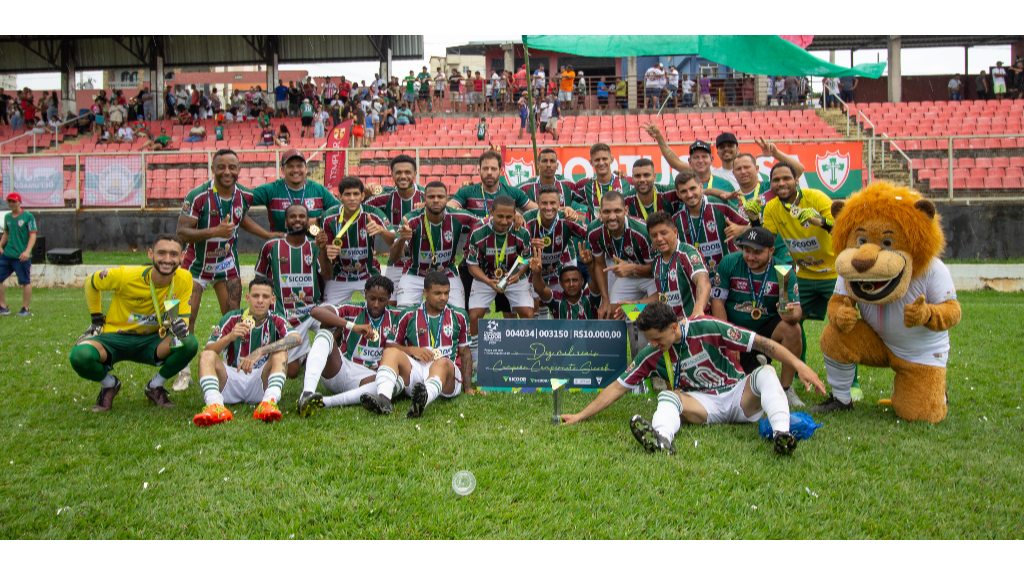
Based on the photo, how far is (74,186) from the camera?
1819 cm

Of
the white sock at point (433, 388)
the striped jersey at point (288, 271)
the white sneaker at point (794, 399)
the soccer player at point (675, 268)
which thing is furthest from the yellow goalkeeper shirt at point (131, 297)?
the white sneaker at point (794, 399)

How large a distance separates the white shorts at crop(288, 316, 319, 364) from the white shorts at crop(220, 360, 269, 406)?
0.38m

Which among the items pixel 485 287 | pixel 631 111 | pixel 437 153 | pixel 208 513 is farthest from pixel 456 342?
pixel 631 111

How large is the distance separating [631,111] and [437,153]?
33.4ft

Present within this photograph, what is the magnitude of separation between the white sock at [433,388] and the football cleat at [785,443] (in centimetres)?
273

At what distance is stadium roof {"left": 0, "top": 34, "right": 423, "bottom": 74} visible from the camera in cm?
3025

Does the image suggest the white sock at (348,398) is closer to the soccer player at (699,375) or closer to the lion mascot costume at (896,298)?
the soccer player at (699,375)

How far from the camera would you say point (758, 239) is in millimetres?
5930

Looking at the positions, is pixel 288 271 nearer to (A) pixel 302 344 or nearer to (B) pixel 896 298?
(A) pixel 302 344

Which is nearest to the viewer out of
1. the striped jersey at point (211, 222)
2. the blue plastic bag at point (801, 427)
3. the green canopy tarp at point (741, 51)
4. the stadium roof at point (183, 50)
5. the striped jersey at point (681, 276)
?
the blue plastic bag at point (801, 427)

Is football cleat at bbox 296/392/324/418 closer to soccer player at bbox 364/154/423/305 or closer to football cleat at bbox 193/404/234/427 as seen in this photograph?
football cleat at bbox 193/404/234/427

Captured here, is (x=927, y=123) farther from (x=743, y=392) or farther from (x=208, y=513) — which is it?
(x=208, y=513)

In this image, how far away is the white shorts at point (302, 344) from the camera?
6.40 m

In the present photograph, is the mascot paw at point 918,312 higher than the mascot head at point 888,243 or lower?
lower
